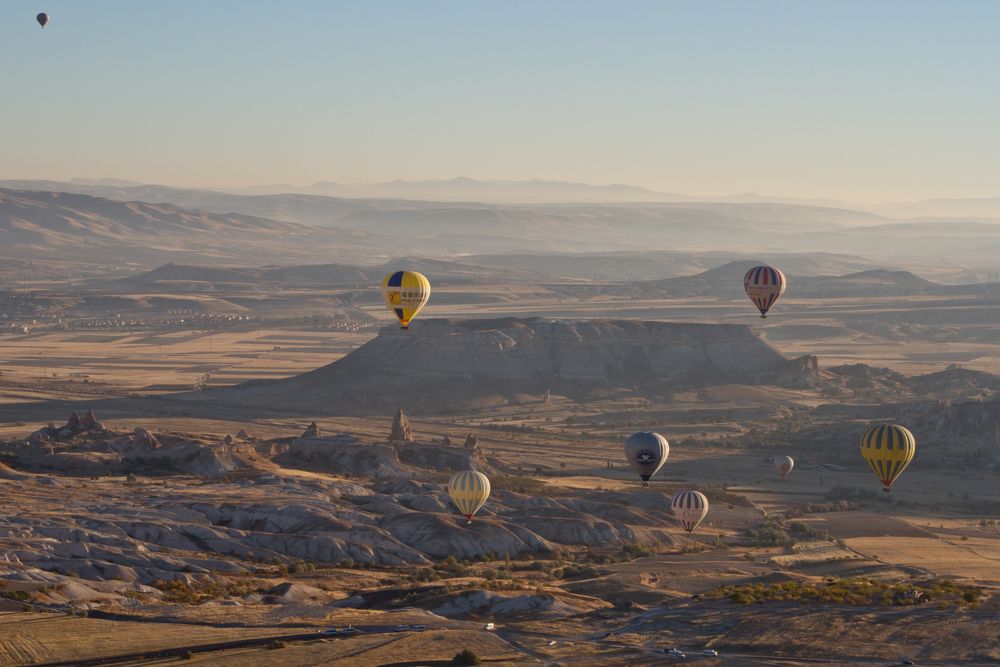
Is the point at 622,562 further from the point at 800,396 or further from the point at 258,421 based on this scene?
the point at 800,396

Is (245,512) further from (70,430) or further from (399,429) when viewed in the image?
(399,429)

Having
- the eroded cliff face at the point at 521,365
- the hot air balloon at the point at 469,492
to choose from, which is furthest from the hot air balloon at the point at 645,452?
the eroded cliff face at the point at 521,365


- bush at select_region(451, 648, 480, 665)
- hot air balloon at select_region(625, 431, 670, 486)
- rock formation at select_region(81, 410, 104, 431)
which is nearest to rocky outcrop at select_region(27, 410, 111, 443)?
rock formation at select_region(81, 410, 104, 431)

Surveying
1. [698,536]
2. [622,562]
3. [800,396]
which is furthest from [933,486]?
[800,396]

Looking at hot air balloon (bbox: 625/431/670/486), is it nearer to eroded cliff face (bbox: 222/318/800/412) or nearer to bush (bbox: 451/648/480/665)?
bush (bbox: 451/648/480/665)

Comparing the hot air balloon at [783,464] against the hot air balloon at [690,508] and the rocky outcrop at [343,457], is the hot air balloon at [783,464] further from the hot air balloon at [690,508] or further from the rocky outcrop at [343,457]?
the hot air balloon at [690,508]
